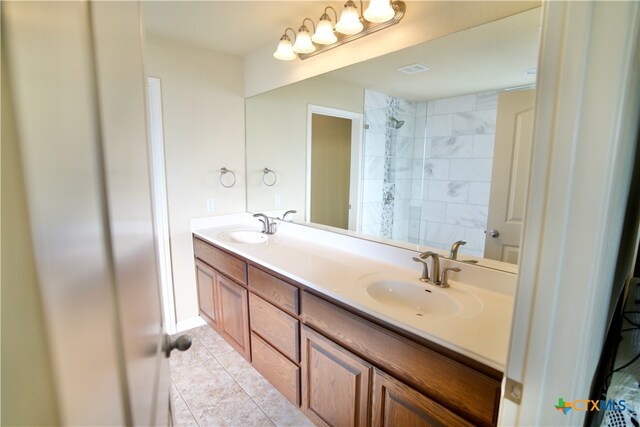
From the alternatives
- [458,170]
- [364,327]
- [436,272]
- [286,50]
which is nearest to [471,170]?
[458,170]

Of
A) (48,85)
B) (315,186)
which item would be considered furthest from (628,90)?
(315,186)

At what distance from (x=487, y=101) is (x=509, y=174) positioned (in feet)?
1.16

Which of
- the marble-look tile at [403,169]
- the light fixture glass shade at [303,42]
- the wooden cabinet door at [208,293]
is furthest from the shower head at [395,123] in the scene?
the wooden cabinet door at [208,293]

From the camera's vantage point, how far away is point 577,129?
526 mm

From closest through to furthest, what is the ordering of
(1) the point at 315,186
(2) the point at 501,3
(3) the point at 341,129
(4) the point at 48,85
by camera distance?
(4) the point at 48,85 < (2) the point at 501,3 < (3) the point at 341,129 < (1) the point at 315,186

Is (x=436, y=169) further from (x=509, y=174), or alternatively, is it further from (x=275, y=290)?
(x=275, y=290)

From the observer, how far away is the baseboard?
269 centimetres

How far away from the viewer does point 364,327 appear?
1.24 meters

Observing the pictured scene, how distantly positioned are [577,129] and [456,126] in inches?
43.0

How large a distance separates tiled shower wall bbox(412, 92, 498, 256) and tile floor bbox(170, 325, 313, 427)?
52.8 inches

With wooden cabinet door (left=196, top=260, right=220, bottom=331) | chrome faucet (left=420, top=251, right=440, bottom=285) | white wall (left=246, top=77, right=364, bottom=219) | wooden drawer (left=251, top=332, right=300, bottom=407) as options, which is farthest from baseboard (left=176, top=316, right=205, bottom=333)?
chrome faucet (left=420, top=251, right=440, bottom=285)

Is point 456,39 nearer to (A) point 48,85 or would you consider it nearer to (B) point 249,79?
(A) point 48,85

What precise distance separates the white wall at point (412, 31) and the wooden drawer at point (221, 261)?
4.46 feet

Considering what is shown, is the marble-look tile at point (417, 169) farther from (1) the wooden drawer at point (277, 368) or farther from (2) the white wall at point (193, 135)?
(2) the white wall at point (193, 135)
